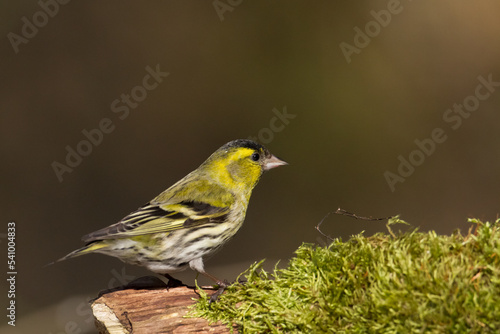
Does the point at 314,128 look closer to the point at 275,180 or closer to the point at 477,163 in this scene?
the point at 275,180

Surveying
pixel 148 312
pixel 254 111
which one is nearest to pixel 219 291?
pixel 148 312

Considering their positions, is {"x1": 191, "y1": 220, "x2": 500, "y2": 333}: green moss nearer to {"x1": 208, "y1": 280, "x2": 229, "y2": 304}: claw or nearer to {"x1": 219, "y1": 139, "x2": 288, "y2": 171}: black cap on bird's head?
{"x1": 208, "y1": 280, "x2": 229, "y2": 304}: claw

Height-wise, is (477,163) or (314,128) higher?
(314,128)

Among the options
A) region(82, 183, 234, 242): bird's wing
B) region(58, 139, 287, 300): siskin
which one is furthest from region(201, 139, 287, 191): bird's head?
region(82, 183, 234, 242): bird's wing

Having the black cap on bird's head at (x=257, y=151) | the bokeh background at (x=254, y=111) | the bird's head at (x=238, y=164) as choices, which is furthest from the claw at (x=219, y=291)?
the bokeh background at (x=254, y=111)

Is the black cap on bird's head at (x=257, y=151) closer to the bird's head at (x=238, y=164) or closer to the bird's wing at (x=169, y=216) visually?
the bird's head at (x=238, y=164)

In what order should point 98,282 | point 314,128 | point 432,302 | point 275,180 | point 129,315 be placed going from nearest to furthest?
1. point 432,302
2. point 129,315
3. point 98,282
4. point 314,128
5. point 275,180

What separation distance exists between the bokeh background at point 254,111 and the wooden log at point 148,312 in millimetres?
3997

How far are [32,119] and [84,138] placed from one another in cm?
90

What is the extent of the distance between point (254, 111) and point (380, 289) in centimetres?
549

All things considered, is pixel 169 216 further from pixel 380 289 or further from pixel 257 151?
pixel 380 289

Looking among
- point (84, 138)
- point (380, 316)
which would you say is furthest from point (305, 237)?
point (380, 316)

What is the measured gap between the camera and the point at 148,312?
2693 mm

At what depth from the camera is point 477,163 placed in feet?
24.9
